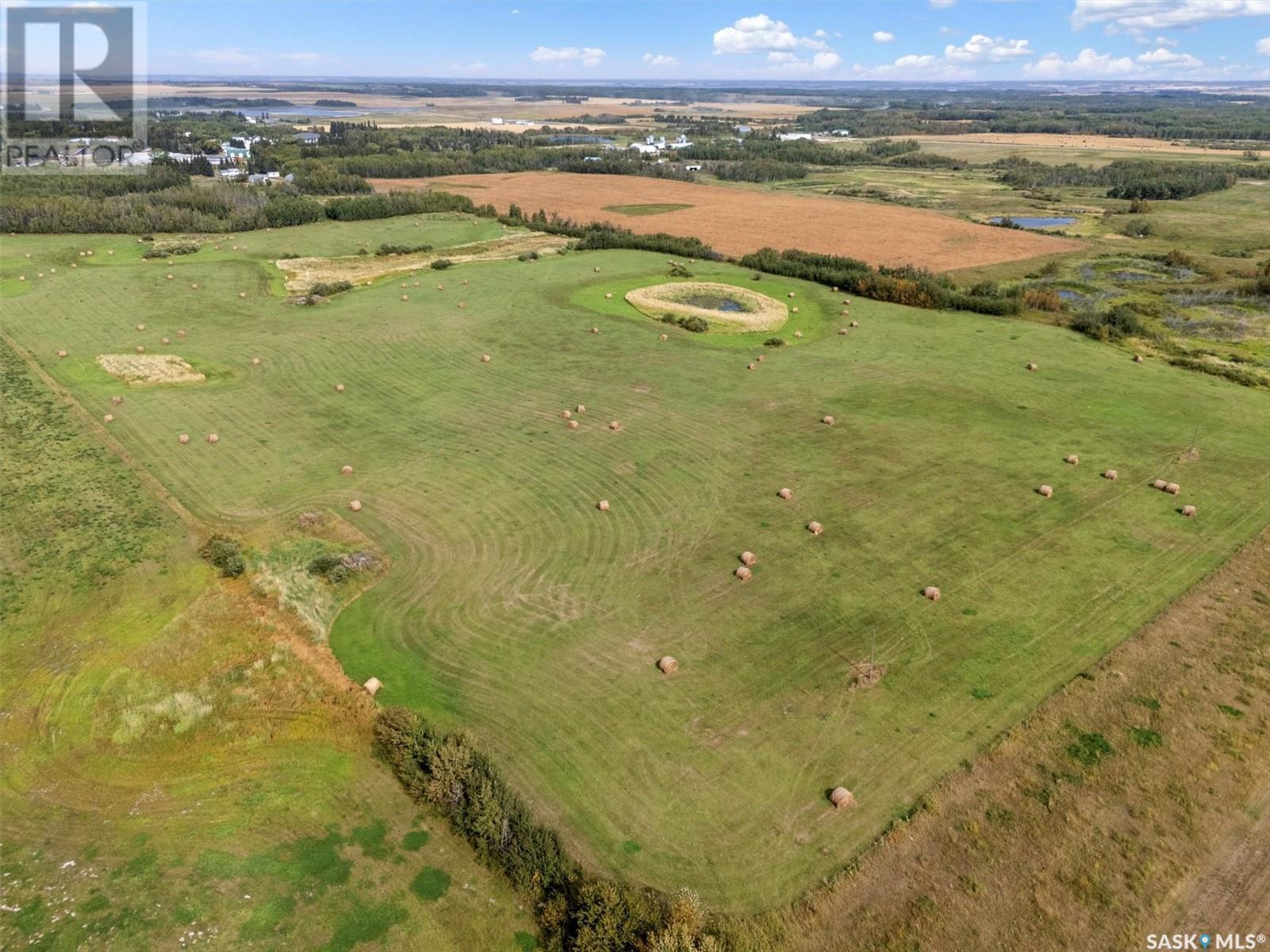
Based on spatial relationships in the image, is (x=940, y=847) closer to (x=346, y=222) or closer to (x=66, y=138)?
(x=346, y=222)

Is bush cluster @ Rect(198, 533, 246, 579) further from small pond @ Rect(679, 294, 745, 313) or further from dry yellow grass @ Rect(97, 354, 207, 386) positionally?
small pond @ Rect(679, 294, 745, 313)

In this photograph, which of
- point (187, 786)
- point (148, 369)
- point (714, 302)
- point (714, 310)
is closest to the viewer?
point (187, 786)

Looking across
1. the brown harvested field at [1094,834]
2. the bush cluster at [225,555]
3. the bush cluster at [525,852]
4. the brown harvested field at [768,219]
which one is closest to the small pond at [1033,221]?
the brown harvested field at [768,219]

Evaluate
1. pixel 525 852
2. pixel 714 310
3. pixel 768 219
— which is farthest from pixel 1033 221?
pixel 525 852

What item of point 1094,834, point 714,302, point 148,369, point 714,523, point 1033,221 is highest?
point 1033,221

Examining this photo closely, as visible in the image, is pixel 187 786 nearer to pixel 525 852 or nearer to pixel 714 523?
pixel 525 852

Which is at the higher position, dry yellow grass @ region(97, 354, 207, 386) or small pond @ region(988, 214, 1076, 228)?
small pond @ region(988, 214, 1076, 228)

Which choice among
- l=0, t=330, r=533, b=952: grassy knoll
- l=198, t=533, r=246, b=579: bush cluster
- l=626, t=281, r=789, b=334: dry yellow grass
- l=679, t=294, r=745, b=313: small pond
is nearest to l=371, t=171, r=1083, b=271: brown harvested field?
l=626, t=281, r=789, b=334: dry yellow grass

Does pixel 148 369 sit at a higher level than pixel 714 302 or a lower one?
lower
